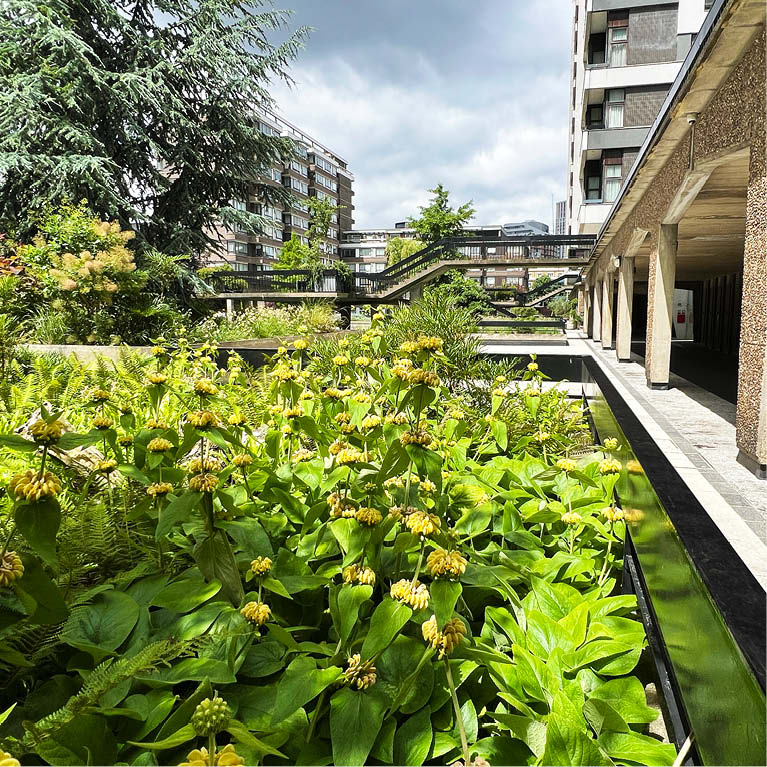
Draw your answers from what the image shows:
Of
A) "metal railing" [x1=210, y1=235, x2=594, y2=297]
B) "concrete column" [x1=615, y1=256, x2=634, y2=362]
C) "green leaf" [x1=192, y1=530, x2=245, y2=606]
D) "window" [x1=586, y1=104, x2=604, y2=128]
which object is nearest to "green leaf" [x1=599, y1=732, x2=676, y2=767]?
"green leaf" [x1=192, y1=530, x2=245, y2=606]

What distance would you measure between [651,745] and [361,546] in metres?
0.77

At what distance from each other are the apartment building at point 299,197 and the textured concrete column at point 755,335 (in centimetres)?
4681

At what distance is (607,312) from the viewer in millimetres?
15492

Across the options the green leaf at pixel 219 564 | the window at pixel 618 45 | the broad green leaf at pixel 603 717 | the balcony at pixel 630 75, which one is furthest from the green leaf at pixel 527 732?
the window at pixel 618 45

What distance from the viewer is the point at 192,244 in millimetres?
16969

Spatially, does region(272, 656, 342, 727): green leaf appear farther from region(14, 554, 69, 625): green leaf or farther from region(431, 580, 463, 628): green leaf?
region(14, 554, 69, 625): green leaf

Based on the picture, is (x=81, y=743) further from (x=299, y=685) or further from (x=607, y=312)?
(x=607, y=312)

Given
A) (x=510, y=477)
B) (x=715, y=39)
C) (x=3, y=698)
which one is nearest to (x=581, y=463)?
(x=510, y=477)

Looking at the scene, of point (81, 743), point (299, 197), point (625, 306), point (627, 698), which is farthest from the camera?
point (299, 197)

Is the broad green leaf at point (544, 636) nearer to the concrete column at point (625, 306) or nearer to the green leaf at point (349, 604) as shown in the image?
the green leaf at point (349, 604)

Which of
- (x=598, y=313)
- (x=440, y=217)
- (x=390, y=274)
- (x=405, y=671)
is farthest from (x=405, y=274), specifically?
(x=405, y=671)

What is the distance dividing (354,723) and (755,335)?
14.5 feet

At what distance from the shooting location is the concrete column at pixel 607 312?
49.9 ft

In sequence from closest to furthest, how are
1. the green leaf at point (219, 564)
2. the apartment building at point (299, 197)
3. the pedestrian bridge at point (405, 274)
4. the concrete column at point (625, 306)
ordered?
1. the green leaf at point (219, 564)
2. the concrete column at point (625, 306)
3. the pedestrian bridge at point (405, 274)
4. the apartment building at point (299, 197)
